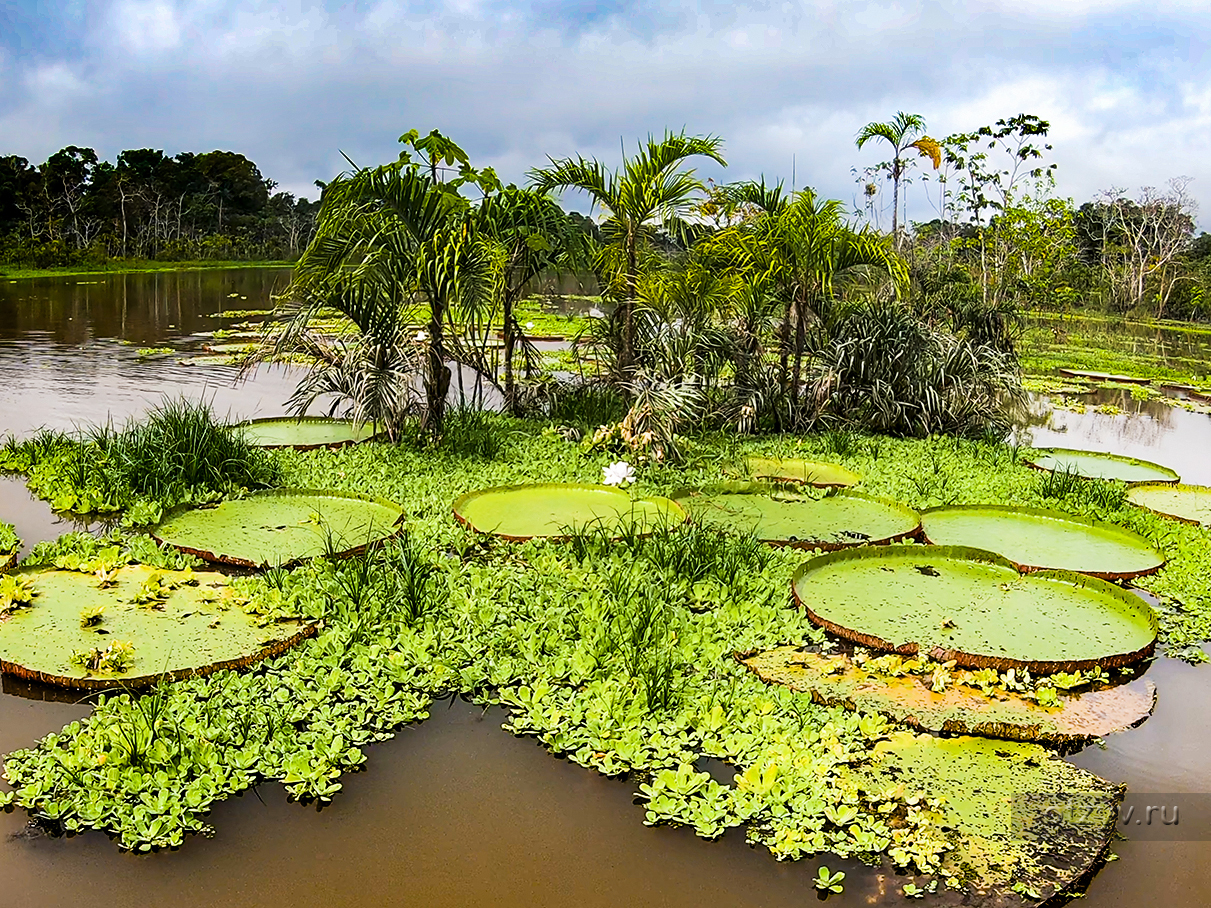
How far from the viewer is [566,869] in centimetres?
246

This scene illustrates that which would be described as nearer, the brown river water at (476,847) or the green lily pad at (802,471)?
the brown river water at (476,847)

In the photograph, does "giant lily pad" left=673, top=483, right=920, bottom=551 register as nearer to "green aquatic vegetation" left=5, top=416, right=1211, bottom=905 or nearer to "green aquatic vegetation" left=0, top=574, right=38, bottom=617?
"green aquatic vegetation" left=5, top=416, right=1211, bottom=905

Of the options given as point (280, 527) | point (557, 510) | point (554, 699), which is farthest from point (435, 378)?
point (554, 699)

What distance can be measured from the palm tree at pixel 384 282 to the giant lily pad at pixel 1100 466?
14.3 feet

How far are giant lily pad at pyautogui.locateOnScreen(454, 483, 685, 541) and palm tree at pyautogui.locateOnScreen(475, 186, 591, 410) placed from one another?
2177mm

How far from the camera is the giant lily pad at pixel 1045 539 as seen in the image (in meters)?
4.59

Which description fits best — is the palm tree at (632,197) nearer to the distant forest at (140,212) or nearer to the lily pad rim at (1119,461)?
the lily pad rim at (1119,461)

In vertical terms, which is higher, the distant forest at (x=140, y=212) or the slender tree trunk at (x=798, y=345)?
the distant forest at (x=140, y=212)

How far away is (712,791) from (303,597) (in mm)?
1938

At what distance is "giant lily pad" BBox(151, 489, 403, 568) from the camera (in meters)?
4.34

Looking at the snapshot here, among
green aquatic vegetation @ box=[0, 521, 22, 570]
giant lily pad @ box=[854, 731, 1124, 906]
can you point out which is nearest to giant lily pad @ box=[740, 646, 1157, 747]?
giant lily pad @ box=[854, 731, 1124, 906]

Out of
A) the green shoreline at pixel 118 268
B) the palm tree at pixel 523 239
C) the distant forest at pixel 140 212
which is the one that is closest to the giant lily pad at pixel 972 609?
the palm tree at pixel 523 239

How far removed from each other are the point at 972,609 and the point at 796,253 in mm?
3928

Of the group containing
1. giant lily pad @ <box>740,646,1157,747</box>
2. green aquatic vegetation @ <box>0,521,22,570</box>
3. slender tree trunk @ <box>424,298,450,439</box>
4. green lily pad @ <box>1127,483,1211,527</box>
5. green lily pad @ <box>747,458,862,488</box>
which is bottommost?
giant lily pad @ <box>740,646,1157,747</box>
